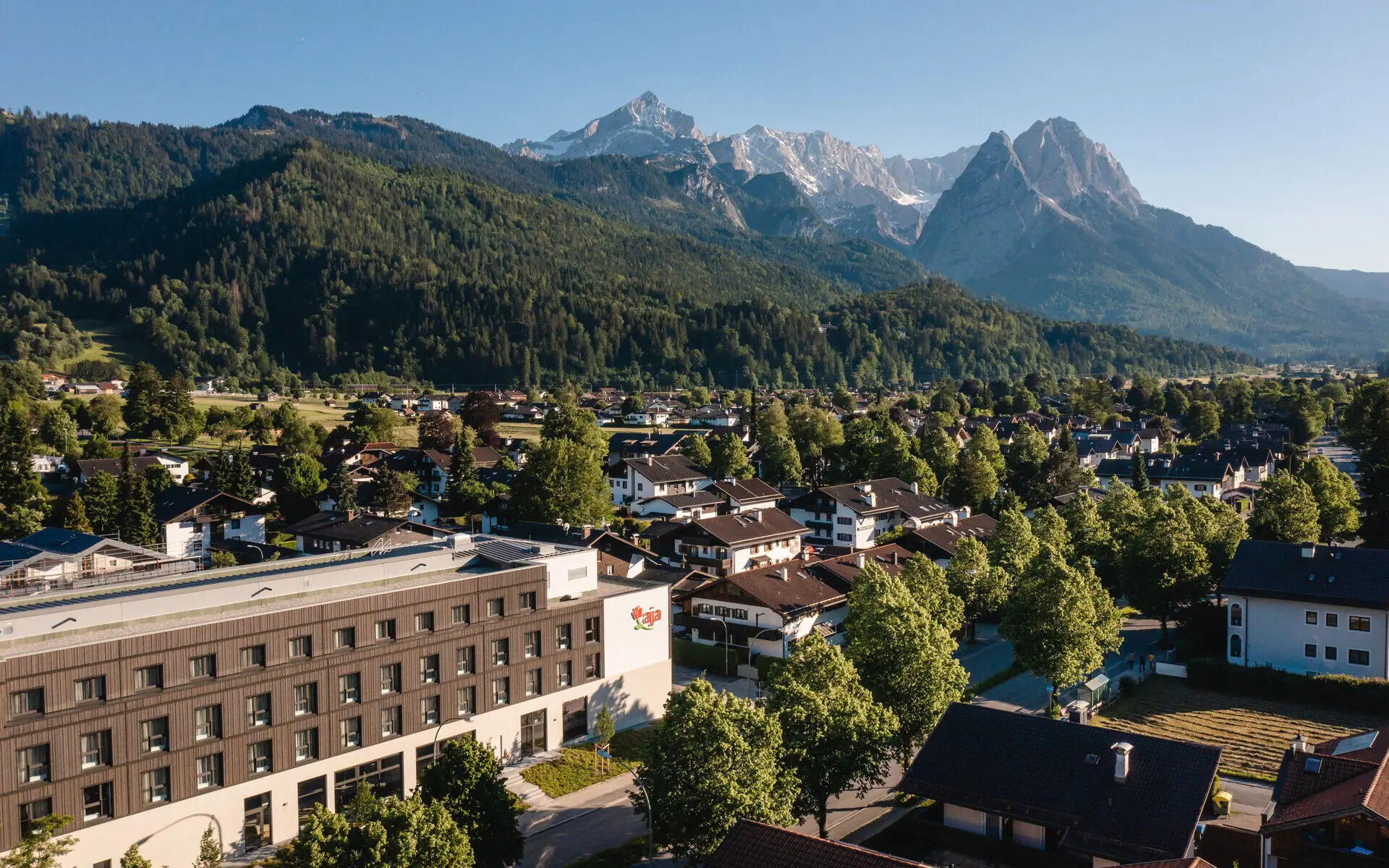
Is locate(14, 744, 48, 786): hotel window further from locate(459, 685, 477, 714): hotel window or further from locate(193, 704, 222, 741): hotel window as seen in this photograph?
locate(459, 685, 477, 714): hotel window

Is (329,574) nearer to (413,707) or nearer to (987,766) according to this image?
(413,707)

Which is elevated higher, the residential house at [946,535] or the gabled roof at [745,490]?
the gabled roof at [745,490]

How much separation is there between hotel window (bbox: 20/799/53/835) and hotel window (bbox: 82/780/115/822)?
862mm

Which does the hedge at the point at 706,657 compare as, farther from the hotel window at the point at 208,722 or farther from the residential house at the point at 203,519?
the residential house at the point at 203,519

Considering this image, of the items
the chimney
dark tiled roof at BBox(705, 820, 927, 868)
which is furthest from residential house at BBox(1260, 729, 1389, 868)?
dark tiled roof at BBox(705, 820, 927, 868)

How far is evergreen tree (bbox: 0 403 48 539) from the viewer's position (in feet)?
225

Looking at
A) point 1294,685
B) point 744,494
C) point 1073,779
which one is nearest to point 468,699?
point 1073,779

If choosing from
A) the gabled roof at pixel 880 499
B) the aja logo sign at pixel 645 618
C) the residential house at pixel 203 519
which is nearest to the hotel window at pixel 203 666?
the aja logo sign at pixel 645 618

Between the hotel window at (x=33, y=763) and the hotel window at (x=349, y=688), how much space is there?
27.2 feet

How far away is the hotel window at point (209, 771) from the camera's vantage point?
29453mm

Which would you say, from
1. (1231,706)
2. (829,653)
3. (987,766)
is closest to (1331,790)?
(987,766)

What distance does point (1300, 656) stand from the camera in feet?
152

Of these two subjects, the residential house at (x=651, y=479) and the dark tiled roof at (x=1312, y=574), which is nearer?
the dark tiled roof at (x=1312, y=574)

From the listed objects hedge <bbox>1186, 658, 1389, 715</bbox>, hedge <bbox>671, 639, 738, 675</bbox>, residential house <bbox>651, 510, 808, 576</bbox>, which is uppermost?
residential house <bbox>651, 510, 808, 576</bbox>
